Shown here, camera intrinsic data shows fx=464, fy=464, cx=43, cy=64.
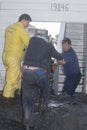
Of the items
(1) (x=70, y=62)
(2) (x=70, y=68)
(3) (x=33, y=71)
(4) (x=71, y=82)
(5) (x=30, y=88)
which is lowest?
(4) (x=71, y=82)

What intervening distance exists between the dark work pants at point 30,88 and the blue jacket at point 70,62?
3025mm

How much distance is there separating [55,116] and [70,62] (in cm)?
286

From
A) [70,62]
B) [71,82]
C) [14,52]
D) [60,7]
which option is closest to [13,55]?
[14,52]

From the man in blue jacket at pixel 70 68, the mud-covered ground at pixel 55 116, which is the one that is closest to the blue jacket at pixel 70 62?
the man in blue jacket at pixel 70 68

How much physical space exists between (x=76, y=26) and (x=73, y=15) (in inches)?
44.6

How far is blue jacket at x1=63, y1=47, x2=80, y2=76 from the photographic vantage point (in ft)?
41.8

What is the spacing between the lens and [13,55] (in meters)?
11.8

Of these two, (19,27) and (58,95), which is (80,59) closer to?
(58,95)

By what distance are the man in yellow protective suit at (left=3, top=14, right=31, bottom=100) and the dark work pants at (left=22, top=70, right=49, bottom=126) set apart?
6.35 feet

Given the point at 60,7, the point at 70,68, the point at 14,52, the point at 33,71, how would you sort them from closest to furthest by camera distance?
the point at 33,71
the point at 14,52
the point at 70,68
the point at 60,7

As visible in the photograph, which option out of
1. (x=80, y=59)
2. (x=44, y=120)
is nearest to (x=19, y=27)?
(x=44, y=120)

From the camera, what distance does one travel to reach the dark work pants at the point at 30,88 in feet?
31.6

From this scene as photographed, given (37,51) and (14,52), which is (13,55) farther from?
(37,51)

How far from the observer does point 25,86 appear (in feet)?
31.9
